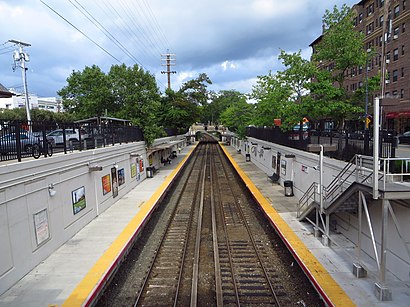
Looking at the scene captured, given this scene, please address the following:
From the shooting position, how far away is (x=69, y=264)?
885 cm

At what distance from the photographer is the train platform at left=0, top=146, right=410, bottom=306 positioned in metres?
7.04

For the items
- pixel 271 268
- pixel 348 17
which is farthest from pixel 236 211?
pixel 348 17

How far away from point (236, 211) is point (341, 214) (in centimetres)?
596

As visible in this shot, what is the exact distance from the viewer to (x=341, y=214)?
12.0 metres

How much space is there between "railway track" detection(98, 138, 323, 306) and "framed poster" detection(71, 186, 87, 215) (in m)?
2.83

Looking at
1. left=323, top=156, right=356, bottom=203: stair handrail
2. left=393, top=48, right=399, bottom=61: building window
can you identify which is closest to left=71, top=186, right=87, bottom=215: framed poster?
left=323, top=156, right=356, bottom=203: stair handrail

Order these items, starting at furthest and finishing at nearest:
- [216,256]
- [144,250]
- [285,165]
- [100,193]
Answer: [285,165] → [100,193] → [144,250] → [216,256]

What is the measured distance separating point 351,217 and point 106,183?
11.2 metres

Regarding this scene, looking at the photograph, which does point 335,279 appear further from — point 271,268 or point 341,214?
point 341,214

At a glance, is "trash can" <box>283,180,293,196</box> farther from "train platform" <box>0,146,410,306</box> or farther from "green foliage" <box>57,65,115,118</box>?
"green foliage" <box>57,65,115,118</box>

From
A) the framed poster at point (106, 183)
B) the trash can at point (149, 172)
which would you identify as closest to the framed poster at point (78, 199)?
the framed poster at point (106, 183)

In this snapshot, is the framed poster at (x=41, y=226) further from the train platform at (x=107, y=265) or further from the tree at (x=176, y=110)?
Answer: the tree at (x=176, y=110)

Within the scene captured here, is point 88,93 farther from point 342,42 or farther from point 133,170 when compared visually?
point 342,42

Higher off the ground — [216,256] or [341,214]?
[341,214]
